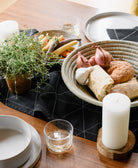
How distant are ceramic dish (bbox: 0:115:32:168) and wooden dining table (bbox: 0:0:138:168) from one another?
7cm

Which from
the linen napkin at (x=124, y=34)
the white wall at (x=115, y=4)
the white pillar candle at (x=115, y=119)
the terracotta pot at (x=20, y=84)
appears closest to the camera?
the white pillar candle at (x=115, y=119)

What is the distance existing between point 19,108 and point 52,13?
0.75 m

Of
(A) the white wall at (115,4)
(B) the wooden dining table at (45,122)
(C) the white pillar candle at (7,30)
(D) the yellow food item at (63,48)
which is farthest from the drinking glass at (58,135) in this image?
(A) the white wall at (115,4)

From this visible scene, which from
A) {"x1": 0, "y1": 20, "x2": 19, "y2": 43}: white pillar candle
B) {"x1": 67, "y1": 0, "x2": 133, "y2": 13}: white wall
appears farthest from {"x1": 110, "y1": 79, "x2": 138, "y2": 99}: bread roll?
{"x1": 67, "y1": 0, "x2": 133, "y2": 13}: white wall

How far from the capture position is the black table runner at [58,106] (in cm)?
92

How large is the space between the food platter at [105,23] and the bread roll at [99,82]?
1.31 feet

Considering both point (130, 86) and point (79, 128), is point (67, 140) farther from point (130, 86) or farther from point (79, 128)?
point (130, 86)

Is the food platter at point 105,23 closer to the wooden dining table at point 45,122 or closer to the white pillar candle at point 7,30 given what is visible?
the wooden dining table at point 45,122

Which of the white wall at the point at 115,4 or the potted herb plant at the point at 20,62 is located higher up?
the potted herb plant at the point at 20,62

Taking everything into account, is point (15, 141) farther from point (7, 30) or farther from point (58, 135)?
point (7, 30)

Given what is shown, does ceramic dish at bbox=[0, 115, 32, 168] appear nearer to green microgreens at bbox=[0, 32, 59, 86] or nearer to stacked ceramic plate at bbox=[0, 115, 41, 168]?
stacked ceramic plate at bbox=[0, 115, 41, 168]

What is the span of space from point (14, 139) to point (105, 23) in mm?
861

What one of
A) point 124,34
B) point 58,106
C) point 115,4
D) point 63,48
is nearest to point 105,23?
point 124,34

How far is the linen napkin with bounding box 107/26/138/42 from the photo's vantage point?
4.33ft
